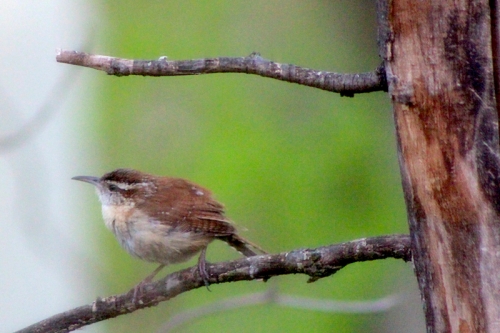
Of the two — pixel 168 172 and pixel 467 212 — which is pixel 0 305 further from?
pixel 467 212

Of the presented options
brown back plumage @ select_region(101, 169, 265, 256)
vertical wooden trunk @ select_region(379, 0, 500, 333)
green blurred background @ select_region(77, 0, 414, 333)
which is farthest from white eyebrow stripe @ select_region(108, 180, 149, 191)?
vertical wooden trunk @ select_region(379, 0, 500, 333)

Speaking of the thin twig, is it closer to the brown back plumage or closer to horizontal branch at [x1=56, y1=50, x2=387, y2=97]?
the brown back plumage

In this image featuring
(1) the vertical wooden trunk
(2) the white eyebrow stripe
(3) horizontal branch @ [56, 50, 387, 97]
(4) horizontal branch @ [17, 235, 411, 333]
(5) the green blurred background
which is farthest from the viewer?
(5) the green blurred background

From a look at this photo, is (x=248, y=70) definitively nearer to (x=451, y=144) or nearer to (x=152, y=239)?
(x=451, y=144)

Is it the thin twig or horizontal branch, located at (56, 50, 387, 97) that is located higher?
horizontal branch, located at (56, 50, 387, 97)

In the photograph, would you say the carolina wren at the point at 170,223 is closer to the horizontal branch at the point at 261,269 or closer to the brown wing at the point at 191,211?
the brown wing at the point at 191,211

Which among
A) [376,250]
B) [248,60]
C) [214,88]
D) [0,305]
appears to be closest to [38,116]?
[248,60]

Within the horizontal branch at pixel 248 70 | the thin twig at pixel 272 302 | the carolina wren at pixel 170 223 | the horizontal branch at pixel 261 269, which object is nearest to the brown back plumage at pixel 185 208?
the carolina wren at pixel 170 223
